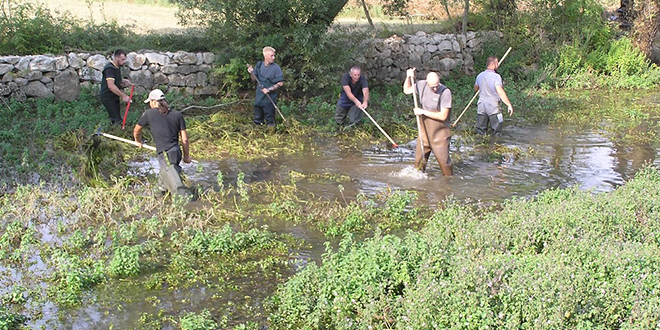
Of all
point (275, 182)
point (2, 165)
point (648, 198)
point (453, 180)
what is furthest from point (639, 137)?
point (2, 165)

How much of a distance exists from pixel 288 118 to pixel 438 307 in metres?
9.21

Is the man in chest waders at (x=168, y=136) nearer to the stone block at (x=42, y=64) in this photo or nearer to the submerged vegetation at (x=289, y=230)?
the submerged vegetation at (x=289, y=230)

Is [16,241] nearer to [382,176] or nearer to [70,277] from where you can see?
[70,277]

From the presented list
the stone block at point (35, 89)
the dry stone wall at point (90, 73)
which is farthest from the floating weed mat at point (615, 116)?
the stone block at point (35, 89)

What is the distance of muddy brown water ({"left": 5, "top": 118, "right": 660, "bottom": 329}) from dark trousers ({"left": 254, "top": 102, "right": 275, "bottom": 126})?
3.62 feet

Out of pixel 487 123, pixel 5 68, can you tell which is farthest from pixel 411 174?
pixel 5 68

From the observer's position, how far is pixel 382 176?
36.6 feet

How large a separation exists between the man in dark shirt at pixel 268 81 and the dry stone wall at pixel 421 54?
18.7ft

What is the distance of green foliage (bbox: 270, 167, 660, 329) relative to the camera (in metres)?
5.34

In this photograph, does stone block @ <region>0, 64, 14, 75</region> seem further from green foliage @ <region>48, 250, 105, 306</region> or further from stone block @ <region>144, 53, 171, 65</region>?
green foliage @ <region>48, 250, 105, 306</region>

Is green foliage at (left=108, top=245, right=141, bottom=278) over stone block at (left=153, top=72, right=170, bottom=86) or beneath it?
beneath

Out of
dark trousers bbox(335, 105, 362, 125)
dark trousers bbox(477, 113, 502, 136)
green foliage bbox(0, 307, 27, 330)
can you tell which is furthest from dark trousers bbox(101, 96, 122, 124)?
green foliage bbox(0, 307, 27, 330)

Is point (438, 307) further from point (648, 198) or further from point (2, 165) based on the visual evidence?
point (2, 165)

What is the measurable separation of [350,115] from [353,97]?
0.75 meters
